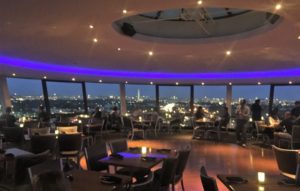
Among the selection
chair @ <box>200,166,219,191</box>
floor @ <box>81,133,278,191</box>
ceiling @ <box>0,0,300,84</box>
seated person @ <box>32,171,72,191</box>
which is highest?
ceiling @ <box>0,0,300,84</box>

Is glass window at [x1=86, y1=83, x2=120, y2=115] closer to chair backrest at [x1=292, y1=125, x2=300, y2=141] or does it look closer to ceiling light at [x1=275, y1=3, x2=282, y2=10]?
chair backrest at [x1=292, y1=125, x2=300, y2=141]

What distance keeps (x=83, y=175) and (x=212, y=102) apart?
1408cm

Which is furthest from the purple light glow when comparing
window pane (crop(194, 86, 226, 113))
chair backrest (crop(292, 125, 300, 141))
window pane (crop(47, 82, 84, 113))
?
chair backrest (crop(292, 125, 300, 141))

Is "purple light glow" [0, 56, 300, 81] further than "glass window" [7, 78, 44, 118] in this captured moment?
No

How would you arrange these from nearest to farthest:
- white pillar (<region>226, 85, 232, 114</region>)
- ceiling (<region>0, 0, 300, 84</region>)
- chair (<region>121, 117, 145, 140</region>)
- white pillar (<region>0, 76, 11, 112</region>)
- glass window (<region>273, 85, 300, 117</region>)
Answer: ceiling (<region>0, 0, 300, 84</region>) < chair (<region>121, 117, 145, 140</region>) < white pillar (<region>0, 76, 11, 112</region>) < glass window (<region>273, 85, 300, 117</region>) < white pillar (<region>226, 85, 232, 114</region>)

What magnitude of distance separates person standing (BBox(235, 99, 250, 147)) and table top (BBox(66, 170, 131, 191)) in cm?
826

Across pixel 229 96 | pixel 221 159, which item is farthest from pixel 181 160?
pixel 229 96

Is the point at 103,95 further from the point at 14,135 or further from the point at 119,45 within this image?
the point at 14,135

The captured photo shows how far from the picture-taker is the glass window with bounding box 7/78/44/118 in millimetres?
13647

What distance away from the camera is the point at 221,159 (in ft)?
27.3

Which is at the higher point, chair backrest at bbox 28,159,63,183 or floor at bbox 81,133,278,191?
chair backrest at bbox 28,159,63,183

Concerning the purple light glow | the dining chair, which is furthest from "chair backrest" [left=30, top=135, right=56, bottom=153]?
the purple light glow

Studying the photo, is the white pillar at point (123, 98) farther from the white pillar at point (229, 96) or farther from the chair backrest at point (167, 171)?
the chair backrest at point (167, 171)

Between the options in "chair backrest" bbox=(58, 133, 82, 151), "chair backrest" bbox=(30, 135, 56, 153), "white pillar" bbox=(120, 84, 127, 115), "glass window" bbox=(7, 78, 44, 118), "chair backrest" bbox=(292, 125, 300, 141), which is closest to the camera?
"chair backrest" bbox=(30, 135, 56, 153)
